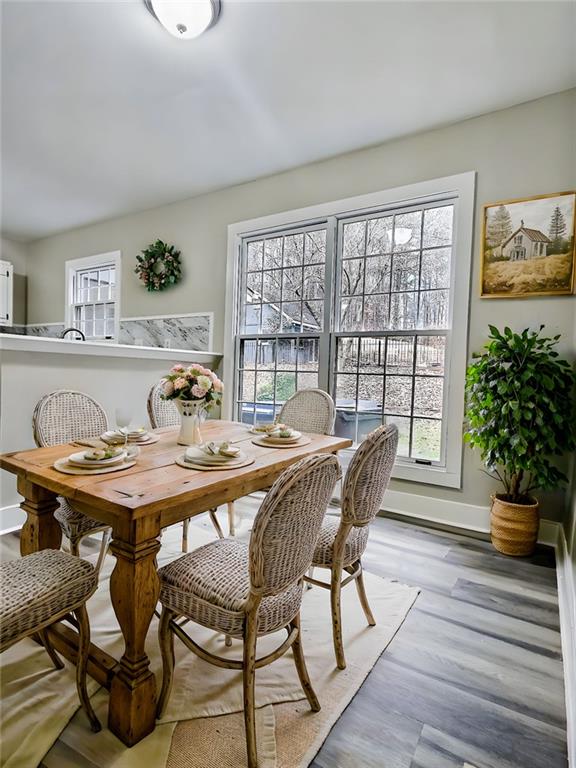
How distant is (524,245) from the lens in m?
2.67

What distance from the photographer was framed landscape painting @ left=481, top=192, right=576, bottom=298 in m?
2.54

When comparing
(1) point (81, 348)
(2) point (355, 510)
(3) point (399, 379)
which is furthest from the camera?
(3) point (399, 379)

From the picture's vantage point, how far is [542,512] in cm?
266

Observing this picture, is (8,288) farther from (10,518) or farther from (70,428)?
(70,428)

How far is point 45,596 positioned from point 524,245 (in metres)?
3.14

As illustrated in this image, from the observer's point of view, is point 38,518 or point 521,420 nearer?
point 38,518

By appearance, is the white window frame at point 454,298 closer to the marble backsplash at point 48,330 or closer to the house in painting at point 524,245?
the house in painting at point 524,245

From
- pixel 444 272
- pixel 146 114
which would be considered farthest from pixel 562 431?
pixel 146 114

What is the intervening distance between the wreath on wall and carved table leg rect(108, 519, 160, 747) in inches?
146

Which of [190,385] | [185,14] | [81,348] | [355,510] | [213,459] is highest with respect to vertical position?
[185,14]

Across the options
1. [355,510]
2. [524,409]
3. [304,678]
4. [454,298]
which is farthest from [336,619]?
[454,298]

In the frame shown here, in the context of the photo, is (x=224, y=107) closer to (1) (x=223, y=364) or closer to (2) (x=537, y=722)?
(1) (x=223, y=364)

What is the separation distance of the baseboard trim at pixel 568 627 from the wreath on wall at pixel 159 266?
4160 mm

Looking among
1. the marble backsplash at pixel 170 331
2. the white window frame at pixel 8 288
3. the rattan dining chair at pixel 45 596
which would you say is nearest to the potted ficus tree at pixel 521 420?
the rattan dining chair at pixel 45 596
